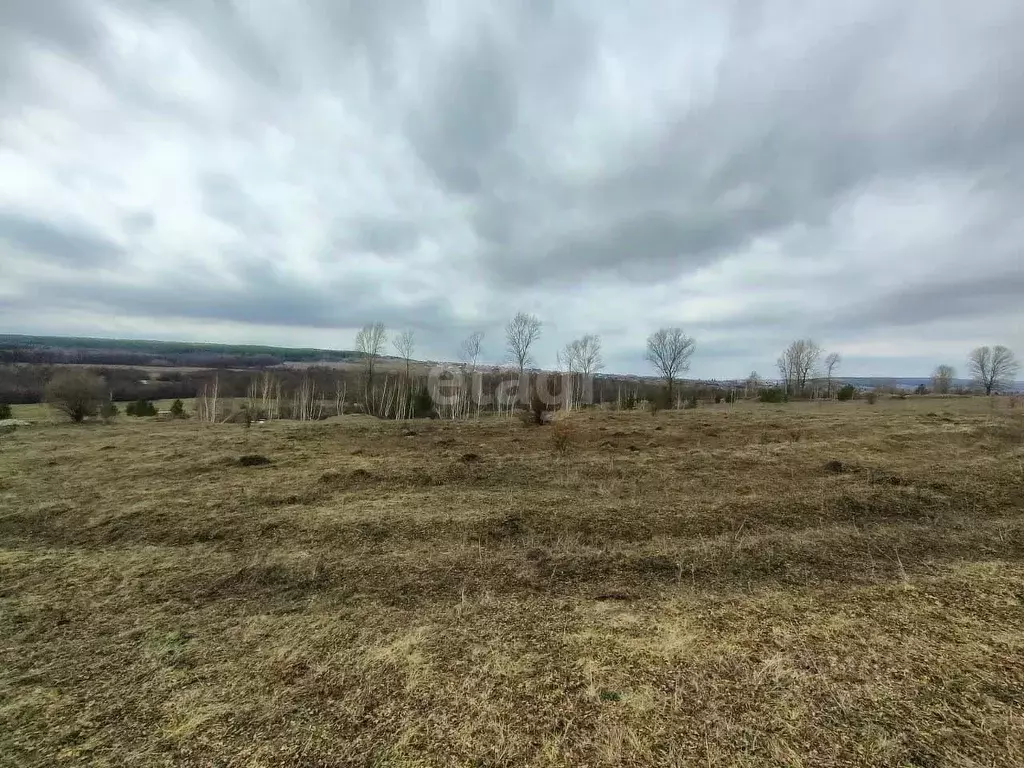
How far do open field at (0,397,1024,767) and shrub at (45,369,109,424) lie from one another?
63.2 feet

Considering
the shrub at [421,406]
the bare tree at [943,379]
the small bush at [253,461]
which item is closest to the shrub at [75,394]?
the small bush at [253,461]

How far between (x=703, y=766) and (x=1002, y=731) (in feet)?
6.87

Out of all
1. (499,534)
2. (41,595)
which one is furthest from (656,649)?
(41,595)

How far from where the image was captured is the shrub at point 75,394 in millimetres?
22641

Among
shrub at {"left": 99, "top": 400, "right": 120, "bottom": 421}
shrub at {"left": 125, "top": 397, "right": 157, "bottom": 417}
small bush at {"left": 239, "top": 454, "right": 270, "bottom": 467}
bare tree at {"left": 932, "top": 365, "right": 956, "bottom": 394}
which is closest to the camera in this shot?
small bush at {"left": 239, "top": 454, "right": 270, "bottom": 467}

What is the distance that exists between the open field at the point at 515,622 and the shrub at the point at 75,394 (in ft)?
63.2

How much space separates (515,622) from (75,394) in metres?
30.5

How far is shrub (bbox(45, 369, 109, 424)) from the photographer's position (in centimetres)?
2264

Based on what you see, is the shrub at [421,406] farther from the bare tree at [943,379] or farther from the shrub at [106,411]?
the bare tree at [943,379]

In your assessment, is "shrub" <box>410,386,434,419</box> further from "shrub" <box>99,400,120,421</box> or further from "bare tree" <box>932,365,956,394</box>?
"bare tree" <box>932,365,956,394</box>

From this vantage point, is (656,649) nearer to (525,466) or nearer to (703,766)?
(703,766)

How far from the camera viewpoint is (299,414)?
42.1 m

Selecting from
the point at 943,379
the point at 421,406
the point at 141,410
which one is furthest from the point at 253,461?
the point at 943,379

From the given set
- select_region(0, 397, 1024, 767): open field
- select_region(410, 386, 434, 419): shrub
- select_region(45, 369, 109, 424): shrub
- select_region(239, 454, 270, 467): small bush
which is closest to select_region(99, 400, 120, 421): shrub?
select_region(45, 369, 109, 424): shrub
